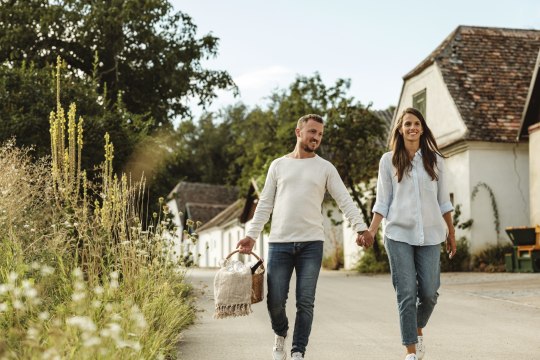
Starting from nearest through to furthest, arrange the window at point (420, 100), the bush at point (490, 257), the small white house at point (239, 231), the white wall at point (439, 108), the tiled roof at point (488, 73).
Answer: the bush at point (490, 257), the tiled roof at point (488, 73), the white wall at point (439, 108), the window at point (420, 100), the small white house at point (239, 231)

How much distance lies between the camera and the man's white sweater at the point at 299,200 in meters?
6.58

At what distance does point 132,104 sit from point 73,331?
22807mm

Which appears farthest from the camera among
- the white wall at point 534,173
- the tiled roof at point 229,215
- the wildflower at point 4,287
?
the tiled roof at point 229,215

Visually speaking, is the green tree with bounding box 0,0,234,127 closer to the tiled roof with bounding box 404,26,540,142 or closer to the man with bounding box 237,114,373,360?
the tiled roof with bounding box 404,26,540,142

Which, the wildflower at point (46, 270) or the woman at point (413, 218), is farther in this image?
the woman at point (413, 218)

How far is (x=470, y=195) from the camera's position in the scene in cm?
2541

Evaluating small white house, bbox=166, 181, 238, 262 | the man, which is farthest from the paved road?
small white house, bbox=166, 181, 238, 262

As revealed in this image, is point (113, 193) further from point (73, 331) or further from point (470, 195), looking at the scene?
point (470, 195)

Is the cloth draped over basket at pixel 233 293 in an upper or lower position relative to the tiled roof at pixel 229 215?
lower

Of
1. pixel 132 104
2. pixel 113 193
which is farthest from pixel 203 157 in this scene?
pixel 113 193

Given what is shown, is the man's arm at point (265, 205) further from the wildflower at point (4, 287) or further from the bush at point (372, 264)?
the bush at point (372, 264)

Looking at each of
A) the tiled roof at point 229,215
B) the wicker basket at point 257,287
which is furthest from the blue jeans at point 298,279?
the tiled roof at point 229,215

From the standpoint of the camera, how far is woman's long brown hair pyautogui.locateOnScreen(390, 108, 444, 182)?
22.4 feet

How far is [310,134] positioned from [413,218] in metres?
1.03
